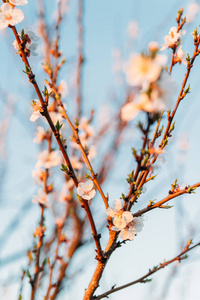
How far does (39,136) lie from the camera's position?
8.89ft

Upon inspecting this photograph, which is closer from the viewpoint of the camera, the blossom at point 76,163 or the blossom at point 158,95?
the blossom at point 158,95

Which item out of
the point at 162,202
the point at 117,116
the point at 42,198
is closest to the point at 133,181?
the point at 162,202

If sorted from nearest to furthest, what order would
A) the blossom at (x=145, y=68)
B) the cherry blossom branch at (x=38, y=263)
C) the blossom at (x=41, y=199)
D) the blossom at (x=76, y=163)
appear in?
the blossom at (x=145, y=68) → the cherry blossom branch at (x=38, y=263) → the blossom at (x=41, y=199) → the blossom at (x=76, y=163)

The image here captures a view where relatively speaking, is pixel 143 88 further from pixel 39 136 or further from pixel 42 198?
pixel 39 136

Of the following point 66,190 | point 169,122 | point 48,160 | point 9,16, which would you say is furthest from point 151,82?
point 66,190

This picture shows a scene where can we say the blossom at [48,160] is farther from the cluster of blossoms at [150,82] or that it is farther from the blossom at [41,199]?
the cluster of blossoms at [150,82]

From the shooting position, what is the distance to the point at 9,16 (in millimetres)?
1440

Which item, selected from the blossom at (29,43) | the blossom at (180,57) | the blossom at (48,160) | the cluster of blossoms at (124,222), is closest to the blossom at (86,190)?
the cluster of blossoms at (124,222)

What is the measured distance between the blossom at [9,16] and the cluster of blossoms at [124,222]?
3.09 ft

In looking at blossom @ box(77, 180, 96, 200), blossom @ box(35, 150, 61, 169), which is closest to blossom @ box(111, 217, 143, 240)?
blossom @ box(77, 180, 96, 200)

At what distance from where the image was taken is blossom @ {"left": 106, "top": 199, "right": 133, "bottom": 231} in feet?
4.54

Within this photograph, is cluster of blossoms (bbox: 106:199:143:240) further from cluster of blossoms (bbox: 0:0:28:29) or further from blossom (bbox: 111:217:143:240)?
cluster of blossoms (bbox: 0:0:28:29)

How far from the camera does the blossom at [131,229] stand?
143 cm

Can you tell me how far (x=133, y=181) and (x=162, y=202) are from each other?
0.21 m
